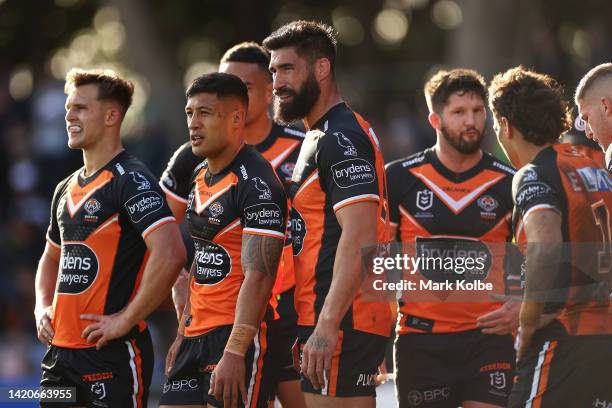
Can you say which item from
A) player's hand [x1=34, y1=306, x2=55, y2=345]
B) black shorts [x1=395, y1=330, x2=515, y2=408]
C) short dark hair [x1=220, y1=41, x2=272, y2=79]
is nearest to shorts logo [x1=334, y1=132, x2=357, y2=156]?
black shorts [x1=395, y1=330, x2=515, y2=408]

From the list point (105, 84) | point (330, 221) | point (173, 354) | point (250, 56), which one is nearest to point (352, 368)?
point (330, 221)

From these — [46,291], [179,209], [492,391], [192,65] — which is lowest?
[492,391]

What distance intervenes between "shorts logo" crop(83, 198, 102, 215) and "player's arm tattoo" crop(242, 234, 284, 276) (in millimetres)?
1026

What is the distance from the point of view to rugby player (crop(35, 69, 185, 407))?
7.10m

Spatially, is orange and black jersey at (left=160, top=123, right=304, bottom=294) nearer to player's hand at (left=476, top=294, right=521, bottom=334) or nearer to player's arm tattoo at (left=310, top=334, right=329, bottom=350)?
player's hand at (left=476, top=294, right=521, bottom=334)

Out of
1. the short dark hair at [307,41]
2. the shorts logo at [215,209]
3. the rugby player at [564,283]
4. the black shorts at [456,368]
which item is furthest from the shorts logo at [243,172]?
the black shorts at [456,368]

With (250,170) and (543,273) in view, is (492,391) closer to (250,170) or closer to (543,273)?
(543,273)

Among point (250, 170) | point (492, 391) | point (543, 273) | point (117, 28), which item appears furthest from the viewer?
point (117, 28)

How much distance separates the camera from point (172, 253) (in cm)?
709

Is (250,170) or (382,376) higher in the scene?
(250,170)

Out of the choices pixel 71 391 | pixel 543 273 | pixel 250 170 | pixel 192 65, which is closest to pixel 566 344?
pixel 543 273

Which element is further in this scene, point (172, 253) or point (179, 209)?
point (179, 209)

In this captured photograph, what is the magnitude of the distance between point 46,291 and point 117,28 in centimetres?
2137

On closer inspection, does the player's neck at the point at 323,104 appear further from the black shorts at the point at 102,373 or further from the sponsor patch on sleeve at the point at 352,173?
the black shorts at the point at 102,373
